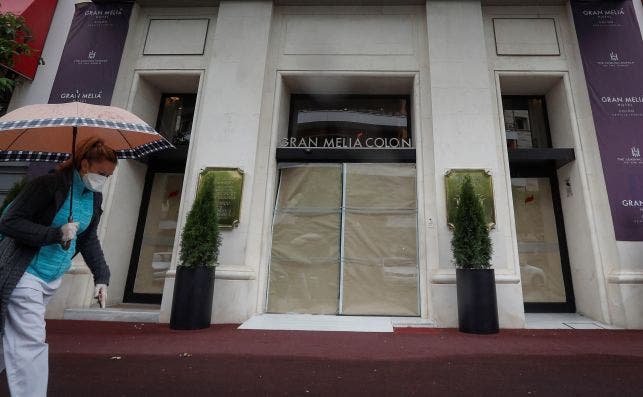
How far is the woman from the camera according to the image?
1.95m

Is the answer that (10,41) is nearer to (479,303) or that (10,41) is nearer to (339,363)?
(339,363)

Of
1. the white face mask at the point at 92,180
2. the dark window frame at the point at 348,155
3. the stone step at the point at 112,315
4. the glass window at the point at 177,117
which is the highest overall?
the glass window at the point at 177,117

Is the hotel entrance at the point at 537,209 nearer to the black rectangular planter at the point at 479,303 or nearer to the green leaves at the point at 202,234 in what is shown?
the black rectangular planter at the point at 479,303

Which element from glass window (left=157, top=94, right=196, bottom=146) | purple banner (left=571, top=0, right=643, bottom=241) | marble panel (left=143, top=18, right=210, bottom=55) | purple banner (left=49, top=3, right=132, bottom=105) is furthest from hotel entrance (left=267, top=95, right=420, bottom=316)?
purple banner (left=49, top=3, right=132, bottom=105)

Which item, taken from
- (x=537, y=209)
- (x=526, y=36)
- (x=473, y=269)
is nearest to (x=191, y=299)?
→ (x=473, y=269)

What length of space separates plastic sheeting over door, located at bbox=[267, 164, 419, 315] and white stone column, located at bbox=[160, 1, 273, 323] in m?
0.84

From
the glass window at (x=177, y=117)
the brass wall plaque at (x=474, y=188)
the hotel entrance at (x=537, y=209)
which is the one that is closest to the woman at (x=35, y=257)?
the brass wall plaque at (x=474, y=188)

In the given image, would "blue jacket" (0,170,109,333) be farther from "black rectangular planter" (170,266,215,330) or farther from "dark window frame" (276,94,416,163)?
"dark window frame" (276,94,416,163)

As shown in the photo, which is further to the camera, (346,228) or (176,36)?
(176,36)

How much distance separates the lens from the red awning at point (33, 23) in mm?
7730

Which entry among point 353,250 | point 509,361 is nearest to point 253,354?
point 509,361

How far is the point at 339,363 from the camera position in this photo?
12.1 ft

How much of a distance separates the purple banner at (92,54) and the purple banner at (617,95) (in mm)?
10449

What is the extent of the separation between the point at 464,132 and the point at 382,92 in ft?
7.60
